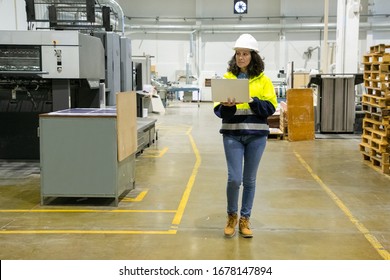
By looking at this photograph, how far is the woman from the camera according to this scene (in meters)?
4.32

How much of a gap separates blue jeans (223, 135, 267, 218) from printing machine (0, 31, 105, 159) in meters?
3.58

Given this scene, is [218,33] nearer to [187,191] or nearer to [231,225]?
[187,191]

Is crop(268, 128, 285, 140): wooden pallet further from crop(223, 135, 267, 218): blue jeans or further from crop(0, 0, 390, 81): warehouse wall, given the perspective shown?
crop(0, 0, 390, 81): warehouse wall

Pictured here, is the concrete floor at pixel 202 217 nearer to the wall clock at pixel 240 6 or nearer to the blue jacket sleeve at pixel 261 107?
the blue jacket sleeve at pixel 261 107

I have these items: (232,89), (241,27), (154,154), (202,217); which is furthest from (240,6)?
(232,89)

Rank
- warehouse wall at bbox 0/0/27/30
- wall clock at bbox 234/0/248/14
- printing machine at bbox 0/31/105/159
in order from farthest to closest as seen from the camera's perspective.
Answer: wall clock at bbox 234/0/248/14
warehouse wall at bbox 0/0/27/30
printing machine at bbox 0/31/105/159

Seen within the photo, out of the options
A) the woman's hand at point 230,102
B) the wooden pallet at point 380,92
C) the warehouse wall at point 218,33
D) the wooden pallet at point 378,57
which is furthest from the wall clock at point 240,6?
the woman's hand at point 230,102

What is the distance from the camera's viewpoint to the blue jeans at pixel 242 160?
439cm

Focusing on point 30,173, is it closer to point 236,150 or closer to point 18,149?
point 18,149

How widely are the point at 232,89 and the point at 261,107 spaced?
35 centimetres

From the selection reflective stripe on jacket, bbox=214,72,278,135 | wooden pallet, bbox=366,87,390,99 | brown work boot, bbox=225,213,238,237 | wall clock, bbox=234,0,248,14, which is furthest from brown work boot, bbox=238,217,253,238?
wall clock, bbox=234,0,248,14

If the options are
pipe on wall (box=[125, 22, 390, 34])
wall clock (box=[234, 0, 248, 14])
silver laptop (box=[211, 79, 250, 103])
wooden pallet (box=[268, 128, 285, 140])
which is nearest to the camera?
silver laptop (box=[211, 79, 250, 103])

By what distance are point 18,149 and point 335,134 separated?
7896 millimetres

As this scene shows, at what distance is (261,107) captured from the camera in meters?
4.29
